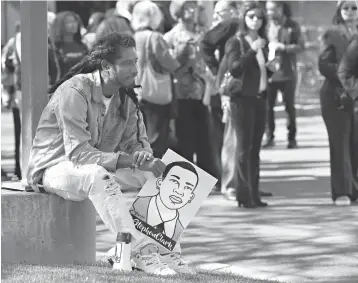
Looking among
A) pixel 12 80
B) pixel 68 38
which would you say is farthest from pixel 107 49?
pixel 12 80

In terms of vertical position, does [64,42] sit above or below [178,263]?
above

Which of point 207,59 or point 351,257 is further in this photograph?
point 207,59

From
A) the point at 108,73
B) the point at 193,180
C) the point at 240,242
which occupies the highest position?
the point at 108,73

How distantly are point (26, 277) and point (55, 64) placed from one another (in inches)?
235

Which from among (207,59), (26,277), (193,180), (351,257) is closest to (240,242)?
(351,257)

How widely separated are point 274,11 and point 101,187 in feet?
36.1

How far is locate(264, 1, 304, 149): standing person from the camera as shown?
16922 millimetres

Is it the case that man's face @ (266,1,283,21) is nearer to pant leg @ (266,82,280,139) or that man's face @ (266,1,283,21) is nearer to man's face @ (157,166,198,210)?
pant leg @ (266,82,280,139)

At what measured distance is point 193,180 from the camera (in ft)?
23.1

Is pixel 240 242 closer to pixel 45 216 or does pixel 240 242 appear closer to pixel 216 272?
pixel 216 272

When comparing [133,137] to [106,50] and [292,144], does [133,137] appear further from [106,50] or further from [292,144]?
[292,144]

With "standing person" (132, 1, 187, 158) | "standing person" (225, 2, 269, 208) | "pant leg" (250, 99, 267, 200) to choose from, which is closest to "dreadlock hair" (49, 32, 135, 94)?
"standing person" (225, 2, 269, 208)

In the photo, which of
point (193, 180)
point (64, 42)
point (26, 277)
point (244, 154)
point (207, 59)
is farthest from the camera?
point (64, 42)

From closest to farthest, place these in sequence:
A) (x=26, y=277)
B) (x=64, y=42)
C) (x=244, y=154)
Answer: (x=26, y=277) → (x=244, y=154) → (x=64, y=42)
